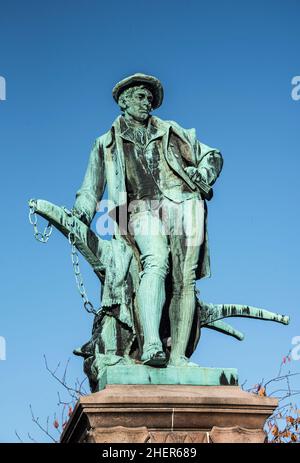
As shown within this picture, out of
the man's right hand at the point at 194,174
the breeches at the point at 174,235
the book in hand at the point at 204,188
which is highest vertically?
the man's right hand at the point at 194,174

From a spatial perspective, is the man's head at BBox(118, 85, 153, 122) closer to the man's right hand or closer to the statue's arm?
the statue's arm

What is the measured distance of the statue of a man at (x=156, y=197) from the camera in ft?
34.6

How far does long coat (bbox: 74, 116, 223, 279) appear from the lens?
36.5 ft

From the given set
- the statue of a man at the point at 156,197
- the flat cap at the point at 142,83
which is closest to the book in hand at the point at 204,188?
the statue of a man at the point at 156,197

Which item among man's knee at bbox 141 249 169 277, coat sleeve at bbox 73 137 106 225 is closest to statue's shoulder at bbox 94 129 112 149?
coat sleeve at bbox 73 137 106 225

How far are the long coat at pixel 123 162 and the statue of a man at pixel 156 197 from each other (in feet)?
0.03

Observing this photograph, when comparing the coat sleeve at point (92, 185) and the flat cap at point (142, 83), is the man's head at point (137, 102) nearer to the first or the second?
the flat cap at point (142, 83)

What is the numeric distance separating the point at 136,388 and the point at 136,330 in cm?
100

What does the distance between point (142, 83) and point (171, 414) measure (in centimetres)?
381

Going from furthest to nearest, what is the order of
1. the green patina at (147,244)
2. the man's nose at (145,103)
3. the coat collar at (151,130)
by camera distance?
the man's nose at (145,103) → the coat collar at (151,130) → the green patina at (147,244)

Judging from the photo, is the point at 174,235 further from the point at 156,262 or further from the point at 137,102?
the point at 137,102

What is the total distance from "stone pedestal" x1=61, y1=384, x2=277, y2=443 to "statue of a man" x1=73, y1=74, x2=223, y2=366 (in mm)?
514

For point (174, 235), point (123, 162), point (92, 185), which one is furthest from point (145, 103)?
point (174, 235)
